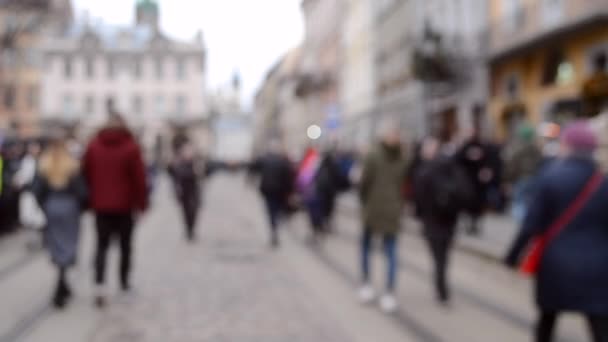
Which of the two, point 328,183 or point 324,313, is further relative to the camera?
point 328,183

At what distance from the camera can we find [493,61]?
25.2 meters

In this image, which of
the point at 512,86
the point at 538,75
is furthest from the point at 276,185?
the point at 512,86

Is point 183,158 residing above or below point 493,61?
below

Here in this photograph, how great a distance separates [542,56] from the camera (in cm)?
2309

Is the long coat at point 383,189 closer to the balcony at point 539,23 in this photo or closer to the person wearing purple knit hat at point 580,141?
the person wearing purple knit hat at point 580,141

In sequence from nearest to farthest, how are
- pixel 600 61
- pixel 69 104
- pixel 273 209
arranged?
pixel 273 209 → pixel 600 61 → pixel 69 104

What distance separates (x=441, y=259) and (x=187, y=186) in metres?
7.29

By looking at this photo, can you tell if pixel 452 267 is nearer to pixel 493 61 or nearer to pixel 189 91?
Answer: pixel 493 61

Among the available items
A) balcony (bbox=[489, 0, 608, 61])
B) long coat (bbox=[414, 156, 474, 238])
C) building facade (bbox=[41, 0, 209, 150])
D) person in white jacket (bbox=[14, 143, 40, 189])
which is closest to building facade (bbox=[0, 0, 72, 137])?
building facade (bbox=[41, 0, 209, 150])

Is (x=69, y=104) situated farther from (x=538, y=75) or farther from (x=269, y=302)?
(x=269, y=302)

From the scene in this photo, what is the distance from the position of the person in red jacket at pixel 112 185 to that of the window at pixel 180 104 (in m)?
79.3

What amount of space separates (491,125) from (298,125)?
56.8 m

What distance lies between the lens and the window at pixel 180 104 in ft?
284

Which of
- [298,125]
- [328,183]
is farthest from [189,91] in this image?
[328,183]
